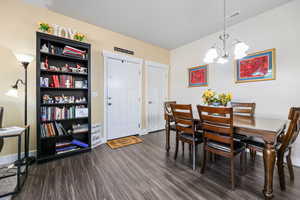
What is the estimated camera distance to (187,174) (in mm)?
1717

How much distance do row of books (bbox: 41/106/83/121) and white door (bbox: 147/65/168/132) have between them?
201cm

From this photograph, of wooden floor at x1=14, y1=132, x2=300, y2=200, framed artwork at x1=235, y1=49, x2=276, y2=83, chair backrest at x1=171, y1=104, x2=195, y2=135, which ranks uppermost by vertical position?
framed artwork at x1=235, y1=49, x2=276, y2=83

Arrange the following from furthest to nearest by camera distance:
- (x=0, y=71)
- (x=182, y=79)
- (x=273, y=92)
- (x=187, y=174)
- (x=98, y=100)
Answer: (x=182, y=79) < (x=98, y=100) < (x=273, y=92) < (x=0, y=71) < (x=187, y=174)

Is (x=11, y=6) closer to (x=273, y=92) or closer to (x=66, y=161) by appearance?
(x=66, y=161)

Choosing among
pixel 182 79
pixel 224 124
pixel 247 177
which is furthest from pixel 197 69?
pixel 247 177

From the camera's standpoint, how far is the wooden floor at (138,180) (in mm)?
1343

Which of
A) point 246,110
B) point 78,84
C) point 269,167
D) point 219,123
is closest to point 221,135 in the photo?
point 219,123

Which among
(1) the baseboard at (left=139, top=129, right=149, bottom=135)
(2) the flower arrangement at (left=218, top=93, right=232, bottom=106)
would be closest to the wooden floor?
(2) the flower arrangement at (left=218, top=93, right=232, bottom=106)

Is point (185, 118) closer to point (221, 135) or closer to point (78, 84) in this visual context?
point (221, 135)

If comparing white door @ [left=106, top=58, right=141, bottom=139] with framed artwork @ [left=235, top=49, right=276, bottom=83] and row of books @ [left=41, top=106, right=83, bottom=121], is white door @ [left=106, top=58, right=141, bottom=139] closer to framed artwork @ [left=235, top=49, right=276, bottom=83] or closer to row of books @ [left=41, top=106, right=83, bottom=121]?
row of books @ [left=41, top=106, right=83, bottom=121]

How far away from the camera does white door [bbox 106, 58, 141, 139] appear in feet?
9.92

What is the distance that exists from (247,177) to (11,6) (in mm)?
4525

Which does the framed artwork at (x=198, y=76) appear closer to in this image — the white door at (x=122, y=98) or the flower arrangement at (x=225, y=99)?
the flower arrangement at (x=225, y=99)

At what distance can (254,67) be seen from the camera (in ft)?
7.82
